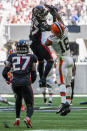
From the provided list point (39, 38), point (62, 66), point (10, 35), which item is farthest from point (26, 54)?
point (10, 35)

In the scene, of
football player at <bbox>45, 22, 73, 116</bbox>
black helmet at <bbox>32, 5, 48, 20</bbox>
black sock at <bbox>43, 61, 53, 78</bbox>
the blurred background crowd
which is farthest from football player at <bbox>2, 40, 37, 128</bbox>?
the blurred background crowd

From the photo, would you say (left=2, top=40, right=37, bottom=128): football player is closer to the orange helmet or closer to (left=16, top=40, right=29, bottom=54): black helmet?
(left=16, top=40, right=29, bottom=54): black helmet

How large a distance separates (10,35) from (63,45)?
55.6 ft

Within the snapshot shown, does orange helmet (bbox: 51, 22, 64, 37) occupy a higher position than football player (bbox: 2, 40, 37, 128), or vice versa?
orange helmet (bbox: 51, 22, 64, 37)

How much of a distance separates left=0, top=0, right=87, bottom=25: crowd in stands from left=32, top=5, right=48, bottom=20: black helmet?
1369cm

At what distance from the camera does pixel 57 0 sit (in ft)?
87.0

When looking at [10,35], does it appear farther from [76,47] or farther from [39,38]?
[39,38]

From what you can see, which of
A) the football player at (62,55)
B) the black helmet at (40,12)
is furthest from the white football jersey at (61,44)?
the black helmet at (40,12)

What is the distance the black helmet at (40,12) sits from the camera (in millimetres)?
10695

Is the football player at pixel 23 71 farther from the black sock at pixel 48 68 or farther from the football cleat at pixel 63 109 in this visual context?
the black sock at pixel 48 68

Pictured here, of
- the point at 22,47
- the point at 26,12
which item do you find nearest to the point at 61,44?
the point at 22,47

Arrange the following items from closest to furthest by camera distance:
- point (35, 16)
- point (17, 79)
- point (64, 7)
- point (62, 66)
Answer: point (17, 79) < point (62, 66) < point (35, 16) < point (64, 7)

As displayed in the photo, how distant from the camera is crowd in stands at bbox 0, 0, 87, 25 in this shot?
25.0 meters

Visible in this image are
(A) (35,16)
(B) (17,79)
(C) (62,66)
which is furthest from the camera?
(A) (35,16)
